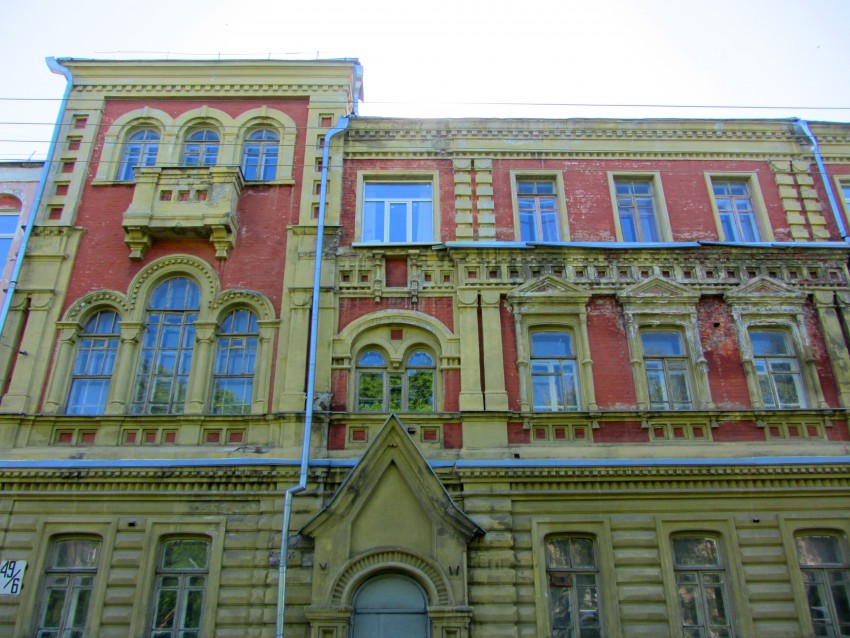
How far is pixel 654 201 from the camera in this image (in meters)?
14.3

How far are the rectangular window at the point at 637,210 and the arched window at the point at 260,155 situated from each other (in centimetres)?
736

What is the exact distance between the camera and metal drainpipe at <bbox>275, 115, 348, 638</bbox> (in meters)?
10.3

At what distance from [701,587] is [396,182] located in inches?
375

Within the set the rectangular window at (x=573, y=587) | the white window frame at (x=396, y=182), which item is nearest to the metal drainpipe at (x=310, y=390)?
the white window frame at (x=396, y=182)

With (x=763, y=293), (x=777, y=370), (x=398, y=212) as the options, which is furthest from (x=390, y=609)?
(x=763, y=293)

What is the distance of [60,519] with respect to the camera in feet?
36.1

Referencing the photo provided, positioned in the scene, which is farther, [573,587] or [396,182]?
[396,182]

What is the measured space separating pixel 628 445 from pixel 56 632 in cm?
957

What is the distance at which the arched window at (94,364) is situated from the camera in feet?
40.2

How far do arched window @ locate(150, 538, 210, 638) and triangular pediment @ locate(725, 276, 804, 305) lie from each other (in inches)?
413

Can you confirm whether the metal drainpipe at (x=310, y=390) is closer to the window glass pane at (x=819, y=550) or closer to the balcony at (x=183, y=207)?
the balcony at (x=183, y=207)

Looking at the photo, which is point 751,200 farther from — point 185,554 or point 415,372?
point 185,554

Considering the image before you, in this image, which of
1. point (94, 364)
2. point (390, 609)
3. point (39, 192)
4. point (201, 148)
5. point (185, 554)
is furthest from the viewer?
point (201, 148)

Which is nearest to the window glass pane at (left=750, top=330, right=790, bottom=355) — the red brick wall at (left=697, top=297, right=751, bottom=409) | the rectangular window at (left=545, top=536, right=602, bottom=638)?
the red brick wall at (left=697, top=297, right=751, bottom=409)
